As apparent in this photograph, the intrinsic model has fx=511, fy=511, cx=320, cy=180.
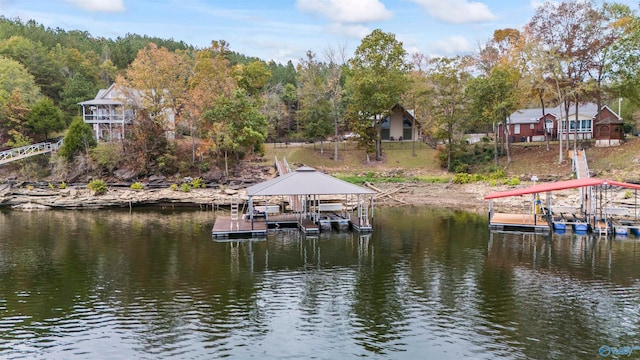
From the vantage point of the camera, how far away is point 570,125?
56031 mm

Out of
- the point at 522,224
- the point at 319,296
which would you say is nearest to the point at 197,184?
the point at 522,224

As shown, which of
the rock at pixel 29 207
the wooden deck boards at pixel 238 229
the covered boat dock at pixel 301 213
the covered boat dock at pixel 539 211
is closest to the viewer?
the covered boat dock at pixel 539 211

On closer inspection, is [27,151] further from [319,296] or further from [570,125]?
[570,125]

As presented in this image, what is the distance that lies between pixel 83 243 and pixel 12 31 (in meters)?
75.9

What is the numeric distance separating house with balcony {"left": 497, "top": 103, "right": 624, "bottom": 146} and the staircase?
153 ft

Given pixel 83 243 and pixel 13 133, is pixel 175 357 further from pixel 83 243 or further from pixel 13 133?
pixel 13 133

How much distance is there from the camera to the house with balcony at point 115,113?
2007 inches

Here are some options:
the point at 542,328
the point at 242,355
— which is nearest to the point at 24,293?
the point at 242,355

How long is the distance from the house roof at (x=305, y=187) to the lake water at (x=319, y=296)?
2614mm

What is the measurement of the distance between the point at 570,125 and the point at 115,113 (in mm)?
50466

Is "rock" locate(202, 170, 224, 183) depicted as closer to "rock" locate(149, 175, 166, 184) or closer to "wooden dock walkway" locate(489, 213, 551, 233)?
"rock" locate(149, 175, 166, 184)

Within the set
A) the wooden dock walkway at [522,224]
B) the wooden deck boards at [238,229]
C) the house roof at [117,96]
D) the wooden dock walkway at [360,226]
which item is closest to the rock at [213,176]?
the house roof at [117,96]

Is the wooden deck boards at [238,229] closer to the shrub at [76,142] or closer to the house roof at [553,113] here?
the shrub at [76,142]

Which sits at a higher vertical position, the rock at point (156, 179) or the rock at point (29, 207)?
the rock at point (156, 179)
